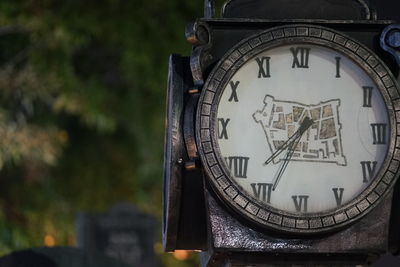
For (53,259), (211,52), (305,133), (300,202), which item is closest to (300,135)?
(305,133)

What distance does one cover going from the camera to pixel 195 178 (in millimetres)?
2359

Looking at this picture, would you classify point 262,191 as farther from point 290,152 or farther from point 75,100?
point 75,100

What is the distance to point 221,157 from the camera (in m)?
2.30

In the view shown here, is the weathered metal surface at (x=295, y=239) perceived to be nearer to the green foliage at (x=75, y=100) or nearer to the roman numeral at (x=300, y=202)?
the roman numeral at (x=300, y=202)

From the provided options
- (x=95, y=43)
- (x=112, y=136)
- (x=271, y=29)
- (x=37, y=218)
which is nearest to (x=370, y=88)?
(x=271, y=29)

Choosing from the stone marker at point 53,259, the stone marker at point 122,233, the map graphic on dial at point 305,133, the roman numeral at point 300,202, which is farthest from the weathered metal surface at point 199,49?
the stone marker at point 122,233

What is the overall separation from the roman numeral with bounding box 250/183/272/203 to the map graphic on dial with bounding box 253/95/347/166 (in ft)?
0.16

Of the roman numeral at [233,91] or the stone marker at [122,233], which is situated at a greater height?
the roman numeral at [233,91]

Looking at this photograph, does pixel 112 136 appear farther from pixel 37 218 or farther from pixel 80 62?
pixel 37 218

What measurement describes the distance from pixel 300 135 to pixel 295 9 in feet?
0.88

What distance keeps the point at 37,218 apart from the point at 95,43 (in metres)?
1.61

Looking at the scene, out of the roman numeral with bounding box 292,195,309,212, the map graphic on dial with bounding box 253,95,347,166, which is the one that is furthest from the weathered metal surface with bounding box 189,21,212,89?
the roman numeral with bounding box 292,195,309,212

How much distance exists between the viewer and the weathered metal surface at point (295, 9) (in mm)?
2432

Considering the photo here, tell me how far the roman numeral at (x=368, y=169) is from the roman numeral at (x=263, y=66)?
25 centimetres
